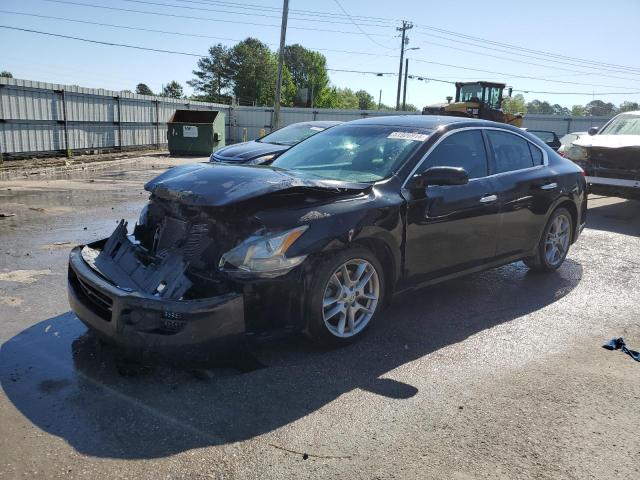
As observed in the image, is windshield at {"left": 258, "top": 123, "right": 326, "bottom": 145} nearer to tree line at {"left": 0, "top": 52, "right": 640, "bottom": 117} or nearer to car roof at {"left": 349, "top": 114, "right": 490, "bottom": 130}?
car roof at {"left": 349, "top": 114, "right": 490, "bottom": 130}

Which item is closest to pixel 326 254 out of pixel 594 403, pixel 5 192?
pixel 594 403

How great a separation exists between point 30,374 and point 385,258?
2.51 meters

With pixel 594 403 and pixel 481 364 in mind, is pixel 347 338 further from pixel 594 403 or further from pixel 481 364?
pixel 594 403

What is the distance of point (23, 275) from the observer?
203 inches

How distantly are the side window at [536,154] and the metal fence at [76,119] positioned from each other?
46.5 ft

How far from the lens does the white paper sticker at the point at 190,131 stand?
2027 cm

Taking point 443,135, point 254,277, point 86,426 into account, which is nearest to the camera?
point 86,426

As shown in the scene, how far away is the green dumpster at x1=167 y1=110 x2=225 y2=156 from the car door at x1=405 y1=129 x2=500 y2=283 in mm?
16664

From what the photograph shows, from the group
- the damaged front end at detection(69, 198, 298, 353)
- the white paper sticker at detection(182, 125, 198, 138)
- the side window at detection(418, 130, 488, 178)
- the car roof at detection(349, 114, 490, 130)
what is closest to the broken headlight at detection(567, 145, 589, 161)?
the car roof at detection(349, 114, 490, 130)

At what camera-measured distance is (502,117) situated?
21.3 m

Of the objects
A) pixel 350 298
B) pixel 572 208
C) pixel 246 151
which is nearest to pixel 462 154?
pixel 350 298

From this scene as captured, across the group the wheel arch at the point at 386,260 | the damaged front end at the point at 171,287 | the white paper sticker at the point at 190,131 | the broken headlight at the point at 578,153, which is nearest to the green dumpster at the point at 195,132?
the white paper sticker at the point at 190,131

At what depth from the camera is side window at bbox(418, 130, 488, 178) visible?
4453 millimetres

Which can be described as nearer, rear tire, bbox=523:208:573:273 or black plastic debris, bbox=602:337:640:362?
black plastic debris, bbox=602:337:640:362
